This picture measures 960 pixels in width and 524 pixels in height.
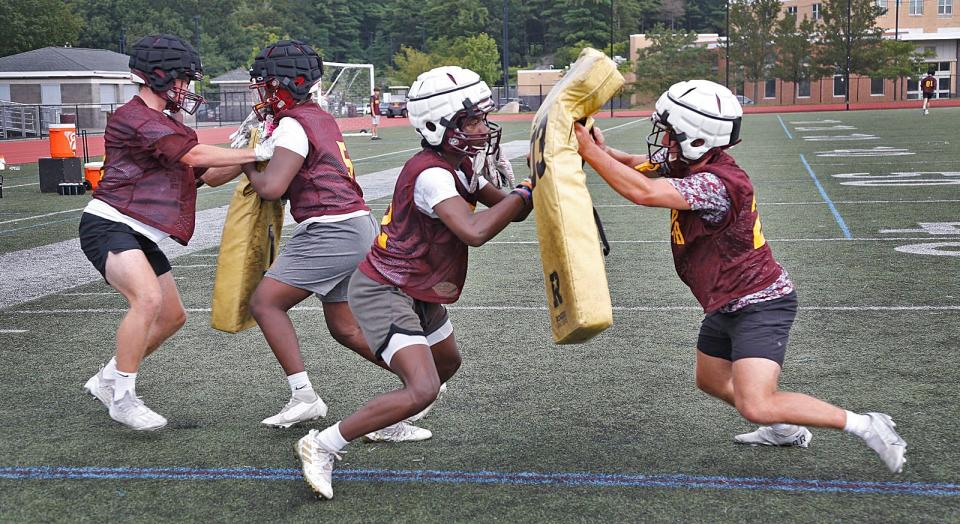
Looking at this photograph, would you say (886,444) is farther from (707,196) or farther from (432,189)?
(432,189)

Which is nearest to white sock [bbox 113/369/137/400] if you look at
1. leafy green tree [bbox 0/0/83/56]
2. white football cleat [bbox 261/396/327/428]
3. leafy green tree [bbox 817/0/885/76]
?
white football cleat [bbox 261/396/327/428]

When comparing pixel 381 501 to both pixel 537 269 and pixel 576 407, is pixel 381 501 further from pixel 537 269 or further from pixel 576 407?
pixel 537 269

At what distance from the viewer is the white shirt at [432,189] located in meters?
3.87

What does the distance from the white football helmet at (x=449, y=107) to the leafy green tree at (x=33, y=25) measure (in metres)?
68.6

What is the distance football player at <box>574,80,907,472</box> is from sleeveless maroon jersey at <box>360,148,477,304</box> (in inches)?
24.1

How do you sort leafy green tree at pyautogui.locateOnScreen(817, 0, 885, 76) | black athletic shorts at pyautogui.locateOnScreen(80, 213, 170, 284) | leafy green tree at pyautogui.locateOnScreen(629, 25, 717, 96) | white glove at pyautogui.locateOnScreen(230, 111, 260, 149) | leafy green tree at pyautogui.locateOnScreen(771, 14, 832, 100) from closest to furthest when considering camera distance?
1. black athletic shorts at pyautogui.locateOnScreen(80, 213, 170, 284)
2. white glove at pyautogui.locateOnScreen(230, 111, 260, 149)
3. leafy green tree at pyautogui.locateOnScreen(817, 0, 885, 76)
4. leafy green tree at pyautogui.locateOnScreen(771, 14, 832, 100)
5. leafy green tree at pyautogui.locateOnScreen(629, 25, 717, 96)

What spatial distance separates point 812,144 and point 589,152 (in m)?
22.5

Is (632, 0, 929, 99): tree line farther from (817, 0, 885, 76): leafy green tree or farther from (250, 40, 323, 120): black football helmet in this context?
(250, 40, 323, 120): black football helmet

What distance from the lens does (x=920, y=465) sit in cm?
420

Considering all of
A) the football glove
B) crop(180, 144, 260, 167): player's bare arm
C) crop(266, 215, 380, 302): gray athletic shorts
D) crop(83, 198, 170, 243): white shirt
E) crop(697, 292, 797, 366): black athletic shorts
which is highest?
crop(180, 144, 260, 167): player's bare arm

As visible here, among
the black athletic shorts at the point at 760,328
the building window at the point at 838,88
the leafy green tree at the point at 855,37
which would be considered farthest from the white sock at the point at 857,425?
the building window at the point at 838,88

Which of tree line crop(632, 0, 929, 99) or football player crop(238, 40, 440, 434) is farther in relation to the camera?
tree line crop(632, 0, 929, 99)

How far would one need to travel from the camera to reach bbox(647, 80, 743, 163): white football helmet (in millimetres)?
4016

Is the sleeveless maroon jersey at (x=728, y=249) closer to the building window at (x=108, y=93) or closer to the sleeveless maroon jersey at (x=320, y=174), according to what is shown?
the sleeveless maroon jersey at (x=320, y=174)
